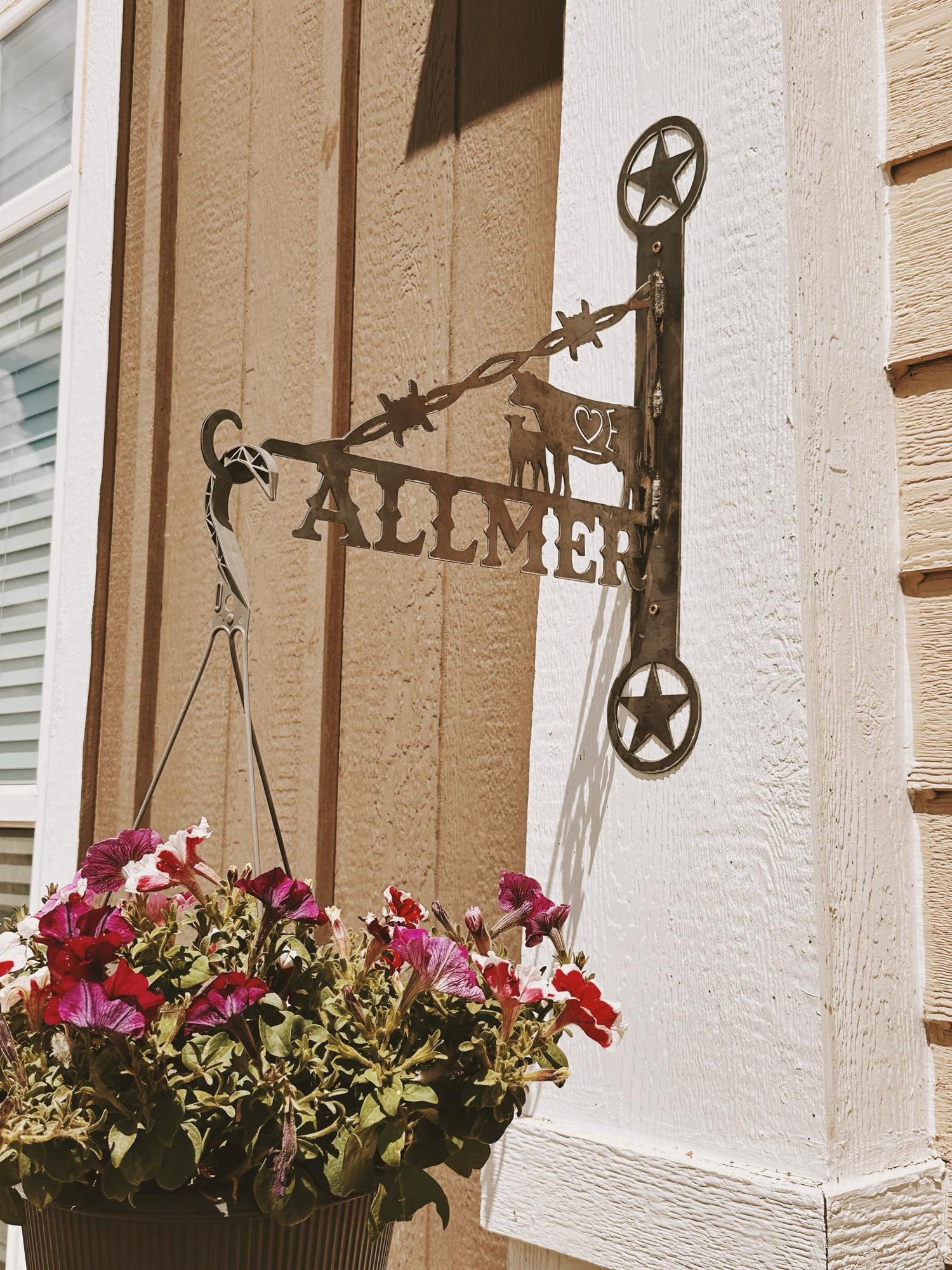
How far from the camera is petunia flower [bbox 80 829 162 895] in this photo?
2.85ft

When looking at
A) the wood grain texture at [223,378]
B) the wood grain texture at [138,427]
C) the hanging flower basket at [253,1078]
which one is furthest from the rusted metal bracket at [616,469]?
the wood grain texture at [138,427]

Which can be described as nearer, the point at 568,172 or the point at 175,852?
the point at 175,852

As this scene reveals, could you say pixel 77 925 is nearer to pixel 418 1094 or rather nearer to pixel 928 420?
pixel 418 1094

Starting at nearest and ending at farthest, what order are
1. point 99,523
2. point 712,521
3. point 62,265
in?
1. point 712,521
2. point 99,523
3. point 62,265

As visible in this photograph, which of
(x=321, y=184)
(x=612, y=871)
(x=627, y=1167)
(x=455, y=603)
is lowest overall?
(x=627, y=1167)

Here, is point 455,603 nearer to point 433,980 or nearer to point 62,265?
point 433,980

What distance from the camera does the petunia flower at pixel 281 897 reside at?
0.77 meters

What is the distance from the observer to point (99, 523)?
2014mm

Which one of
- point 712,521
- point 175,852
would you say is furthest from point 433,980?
point 712,521

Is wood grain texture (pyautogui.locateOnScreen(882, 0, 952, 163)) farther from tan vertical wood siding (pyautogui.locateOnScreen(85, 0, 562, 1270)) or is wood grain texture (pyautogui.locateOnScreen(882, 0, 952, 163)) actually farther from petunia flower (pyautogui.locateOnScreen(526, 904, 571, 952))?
petunia flower (pyautogui.locateOnScreen(526, 904, 571, 952))

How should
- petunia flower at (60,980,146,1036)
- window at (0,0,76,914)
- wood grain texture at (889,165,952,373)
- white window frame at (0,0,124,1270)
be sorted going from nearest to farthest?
1. petunia flower at (60,980,146,1036)
2. wood grain texture at (889,165,952,373)
3. white window frame at (0,0,124,1270)
4. window at (0,0,76,914)

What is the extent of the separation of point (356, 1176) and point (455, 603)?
0.75 metres

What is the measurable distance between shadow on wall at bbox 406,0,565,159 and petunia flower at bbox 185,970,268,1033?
105 cm

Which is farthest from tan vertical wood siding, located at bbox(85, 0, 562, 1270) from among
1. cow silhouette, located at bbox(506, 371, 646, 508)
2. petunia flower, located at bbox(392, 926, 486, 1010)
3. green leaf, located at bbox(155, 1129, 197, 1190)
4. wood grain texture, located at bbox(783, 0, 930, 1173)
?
green leaf, located at bbox(155, 1129, 197, 1190)
